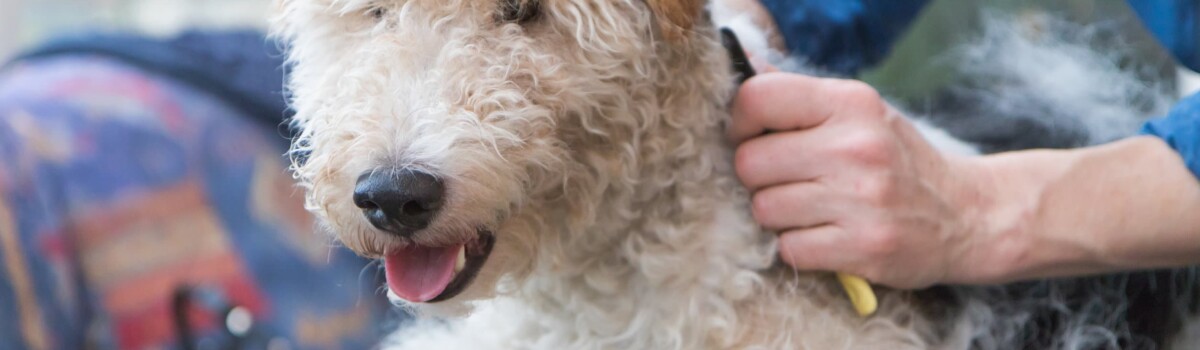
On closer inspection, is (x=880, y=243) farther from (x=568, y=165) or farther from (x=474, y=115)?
(x=474, y=115)

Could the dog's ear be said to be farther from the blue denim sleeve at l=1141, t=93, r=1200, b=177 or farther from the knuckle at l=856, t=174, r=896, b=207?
the blue denim sleeve at l=1141, t=93, r=1200, b=177

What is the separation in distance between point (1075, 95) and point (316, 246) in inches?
46.7

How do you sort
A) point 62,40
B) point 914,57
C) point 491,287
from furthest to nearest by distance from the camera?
point 914,57 < point 62,40 < point 491,287

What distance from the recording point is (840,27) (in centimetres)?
158

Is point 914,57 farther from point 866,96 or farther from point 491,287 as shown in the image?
point 491,287

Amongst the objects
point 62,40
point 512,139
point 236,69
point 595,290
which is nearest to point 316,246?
point 236,69

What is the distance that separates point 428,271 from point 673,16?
0.32 meters

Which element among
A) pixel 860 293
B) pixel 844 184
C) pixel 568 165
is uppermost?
pixel 568 165

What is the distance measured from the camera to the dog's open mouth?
3.12 ft

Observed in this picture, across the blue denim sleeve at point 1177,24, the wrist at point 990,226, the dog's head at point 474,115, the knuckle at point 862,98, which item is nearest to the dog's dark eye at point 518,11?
the dog's head at point 474,115

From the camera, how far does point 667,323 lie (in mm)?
1100

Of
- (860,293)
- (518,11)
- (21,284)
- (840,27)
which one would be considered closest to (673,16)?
(518,11)

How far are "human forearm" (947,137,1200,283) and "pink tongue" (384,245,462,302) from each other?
52 cm

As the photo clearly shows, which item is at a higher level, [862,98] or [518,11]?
[518,11]
